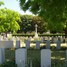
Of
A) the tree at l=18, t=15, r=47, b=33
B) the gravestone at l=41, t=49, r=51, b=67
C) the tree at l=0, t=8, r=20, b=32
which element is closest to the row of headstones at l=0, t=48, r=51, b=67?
the gravestone at l=41, t=49, r=51, b=67

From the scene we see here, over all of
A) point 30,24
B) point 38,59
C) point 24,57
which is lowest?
point 38,59

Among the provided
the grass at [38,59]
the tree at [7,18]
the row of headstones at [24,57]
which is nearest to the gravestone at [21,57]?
the row of headstones at [24,57]

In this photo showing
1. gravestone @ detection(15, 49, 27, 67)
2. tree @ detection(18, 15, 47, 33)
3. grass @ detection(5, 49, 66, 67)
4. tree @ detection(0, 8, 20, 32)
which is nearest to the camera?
gravestone @ detection(15, 49, 27, 67)

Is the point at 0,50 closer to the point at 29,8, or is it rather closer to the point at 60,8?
the point at 60,8

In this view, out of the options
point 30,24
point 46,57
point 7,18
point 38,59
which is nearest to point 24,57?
point 46,57

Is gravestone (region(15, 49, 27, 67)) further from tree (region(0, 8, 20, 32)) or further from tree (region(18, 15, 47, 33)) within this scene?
tree (region(18, 15, 47, 33))

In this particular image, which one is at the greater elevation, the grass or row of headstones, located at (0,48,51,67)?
row of headstones, located at (0,48,51,67)

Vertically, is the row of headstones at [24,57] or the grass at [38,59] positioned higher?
the row of headstones at [24,57]

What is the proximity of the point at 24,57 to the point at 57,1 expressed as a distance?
2.38 meters

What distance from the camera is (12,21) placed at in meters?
39.1

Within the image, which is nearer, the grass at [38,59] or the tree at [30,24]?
the grass at [38,59]

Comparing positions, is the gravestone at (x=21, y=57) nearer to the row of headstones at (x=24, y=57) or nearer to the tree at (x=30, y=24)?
the row of headstones at (x=24, y=57)

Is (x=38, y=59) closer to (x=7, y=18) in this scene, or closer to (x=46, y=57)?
(x=46, y=57)

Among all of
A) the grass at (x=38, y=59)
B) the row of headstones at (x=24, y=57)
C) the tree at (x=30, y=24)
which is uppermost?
the tree at (x=30, y=24)
